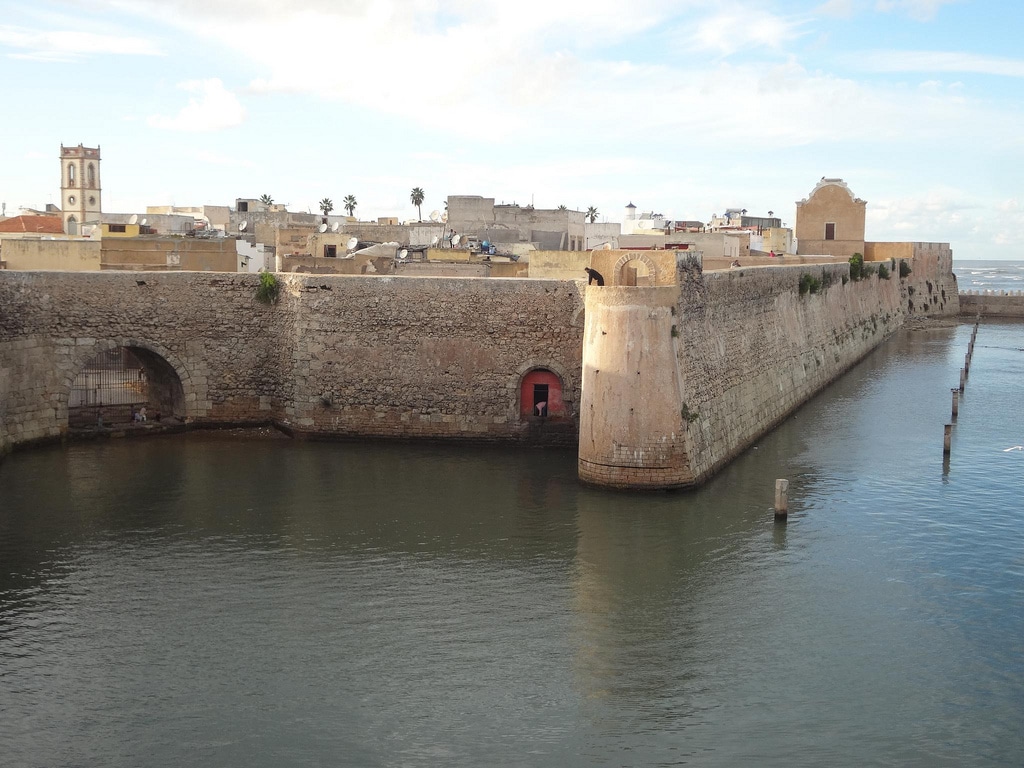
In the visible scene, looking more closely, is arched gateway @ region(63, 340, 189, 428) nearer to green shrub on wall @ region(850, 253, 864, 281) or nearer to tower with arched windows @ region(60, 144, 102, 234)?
green shrub on wall @ region(850, 253, 864, 281)

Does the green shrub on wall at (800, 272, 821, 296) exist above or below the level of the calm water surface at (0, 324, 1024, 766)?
above

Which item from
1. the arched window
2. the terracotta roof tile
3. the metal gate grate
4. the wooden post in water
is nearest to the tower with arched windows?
the terracotta roof tile

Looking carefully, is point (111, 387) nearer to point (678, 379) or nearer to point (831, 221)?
point (678, 379)

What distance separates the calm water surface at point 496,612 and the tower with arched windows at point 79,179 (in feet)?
157

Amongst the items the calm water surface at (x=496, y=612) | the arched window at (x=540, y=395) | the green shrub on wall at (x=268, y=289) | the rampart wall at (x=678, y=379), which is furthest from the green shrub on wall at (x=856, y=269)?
the green shrub on wall at (x=268, y=289)

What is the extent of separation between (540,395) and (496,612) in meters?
10.7

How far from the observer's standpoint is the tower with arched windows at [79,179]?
220 feet

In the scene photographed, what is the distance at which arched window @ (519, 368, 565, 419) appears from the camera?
2541 centimetres

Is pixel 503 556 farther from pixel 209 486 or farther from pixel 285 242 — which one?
pixel 285 242

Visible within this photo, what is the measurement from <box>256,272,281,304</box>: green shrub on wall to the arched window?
6462 mm

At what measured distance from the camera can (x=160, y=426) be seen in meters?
26.6

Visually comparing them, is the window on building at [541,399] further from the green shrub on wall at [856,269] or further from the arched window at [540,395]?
the green shrub on wall at [856,269]

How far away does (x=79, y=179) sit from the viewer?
221ft

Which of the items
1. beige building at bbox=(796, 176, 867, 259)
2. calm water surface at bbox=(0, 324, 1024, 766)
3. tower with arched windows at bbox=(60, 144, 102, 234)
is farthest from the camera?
tower with arched windows at bbox=(60, 144, 102, 234)
